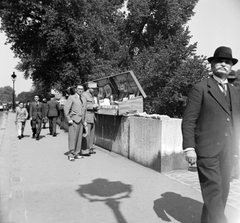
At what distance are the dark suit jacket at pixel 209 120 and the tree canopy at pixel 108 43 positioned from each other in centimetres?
1747

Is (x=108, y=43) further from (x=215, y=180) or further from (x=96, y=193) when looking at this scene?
(x=215, y=180)

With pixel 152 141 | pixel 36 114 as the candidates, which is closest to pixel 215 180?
pixel 152 141

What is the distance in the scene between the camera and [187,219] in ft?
13.1

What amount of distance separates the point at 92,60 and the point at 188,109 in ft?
60.1

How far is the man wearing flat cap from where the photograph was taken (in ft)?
10.7

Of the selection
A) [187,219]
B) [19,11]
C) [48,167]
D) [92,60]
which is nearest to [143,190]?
[187,219]

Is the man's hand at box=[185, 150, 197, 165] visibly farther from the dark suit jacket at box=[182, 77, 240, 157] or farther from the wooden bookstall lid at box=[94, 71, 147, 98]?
the wooden bookstall lid at box=[94, 71, 147, 98]

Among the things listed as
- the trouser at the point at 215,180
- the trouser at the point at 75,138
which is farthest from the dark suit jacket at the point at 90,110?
the trouser at the point at 215,180

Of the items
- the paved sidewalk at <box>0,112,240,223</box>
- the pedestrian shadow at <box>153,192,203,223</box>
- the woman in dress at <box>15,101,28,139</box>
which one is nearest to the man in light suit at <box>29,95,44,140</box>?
the woman in dress at <box>15,101,28,139</box>

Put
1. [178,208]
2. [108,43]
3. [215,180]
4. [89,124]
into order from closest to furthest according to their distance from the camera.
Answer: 1. [215,180]
2. [178,208]
3. [89,124]
4. [108,43]

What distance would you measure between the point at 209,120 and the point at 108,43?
20.9 metres

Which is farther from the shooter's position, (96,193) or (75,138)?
(75,138)

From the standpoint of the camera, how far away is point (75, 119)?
26.9 feet

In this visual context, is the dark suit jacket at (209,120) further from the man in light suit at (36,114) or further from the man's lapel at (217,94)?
the man in light suit at (36,114)
